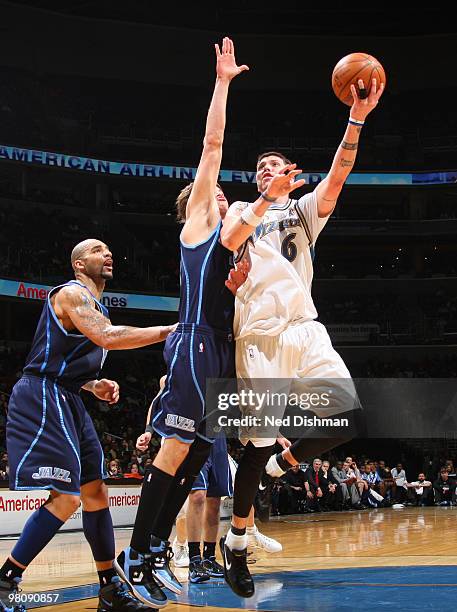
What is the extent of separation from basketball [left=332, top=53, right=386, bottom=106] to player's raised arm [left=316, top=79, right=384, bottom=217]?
2.2 inches

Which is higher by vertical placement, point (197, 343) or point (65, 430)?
point (197, 343)

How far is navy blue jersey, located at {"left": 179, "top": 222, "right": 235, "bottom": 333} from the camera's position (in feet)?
15.4

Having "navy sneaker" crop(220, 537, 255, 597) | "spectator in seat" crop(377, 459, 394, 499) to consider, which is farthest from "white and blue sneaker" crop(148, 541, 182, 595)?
"spectator in seat" crop(377, 459, 394, 499)

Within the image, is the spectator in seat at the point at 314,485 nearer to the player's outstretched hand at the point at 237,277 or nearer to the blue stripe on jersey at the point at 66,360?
the blue stripe on jersey at the point at 66,360

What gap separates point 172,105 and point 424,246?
11.8 meters

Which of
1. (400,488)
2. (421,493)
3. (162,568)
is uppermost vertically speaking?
(162,568)

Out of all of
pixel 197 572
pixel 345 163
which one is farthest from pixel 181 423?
pixel 197 572

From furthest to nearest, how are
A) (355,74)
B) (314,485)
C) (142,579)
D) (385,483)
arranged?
1. (385,483)
2. (314,485)
3. (355,74)
4. (142,579)

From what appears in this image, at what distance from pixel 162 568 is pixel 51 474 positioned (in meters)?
0.83

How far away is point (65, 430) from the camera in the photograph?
4.68 m

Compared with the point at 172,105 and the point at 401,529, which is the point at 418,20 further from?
the point at 401,529

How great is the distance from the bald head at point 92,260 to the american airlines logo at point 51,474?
1337 millimetres

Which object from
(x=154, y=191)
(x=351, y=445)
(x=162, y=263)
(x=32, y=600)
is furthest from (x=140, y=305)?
(x=32, y=600)

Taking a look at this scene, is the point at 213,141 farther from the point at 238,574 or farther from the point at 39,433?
the point at 238,574
